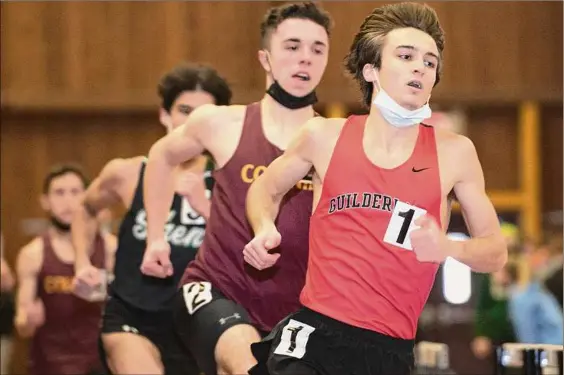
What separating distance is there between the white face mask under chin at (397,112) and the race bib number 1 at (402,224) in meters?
0.32

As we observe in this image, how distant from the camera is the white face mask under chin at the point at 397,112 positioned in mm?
3926

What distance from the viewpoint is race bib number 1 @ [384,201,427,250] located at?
380 cm

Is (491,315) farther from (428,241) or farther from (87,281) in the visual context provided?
(428,241)

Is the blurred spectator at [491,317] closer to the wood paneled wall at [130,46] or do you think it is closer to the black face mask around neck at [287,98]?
the wood paneled wall at [130,46]

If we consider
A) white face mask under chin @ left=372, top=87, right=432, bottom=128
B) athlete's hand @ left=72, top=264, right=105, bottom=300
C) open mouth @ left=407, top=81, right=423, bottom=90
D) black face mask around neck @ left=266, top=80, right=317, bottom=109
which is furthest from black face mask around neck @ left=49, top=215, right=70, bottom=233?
open mouth @ left=407, top=81, right=423, bottom=90

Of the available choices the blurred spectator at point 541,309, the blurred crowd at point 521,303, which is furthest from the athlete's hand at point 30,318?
the blurred spectator at point 541,309

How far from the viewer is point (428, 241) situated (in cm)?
359

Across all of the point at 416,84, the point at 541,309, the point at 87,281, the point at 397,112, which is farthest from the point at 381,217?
the point at 541,309

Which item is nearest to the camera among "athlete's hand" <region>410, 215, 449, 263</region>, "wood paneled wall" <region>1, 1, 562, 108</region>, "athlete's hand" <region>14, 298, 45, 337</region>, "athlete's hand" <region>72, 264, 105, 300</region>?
"athlete's hand" <region>410, 215, 449, 263</region>

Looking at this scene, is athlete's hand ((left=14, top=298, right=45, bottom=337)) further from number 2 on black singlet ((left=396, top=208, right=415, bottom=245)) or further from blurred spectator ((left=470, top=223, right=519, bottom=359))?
number 2 on black singlet ((left=396, top=208, right=415, bottom=245))

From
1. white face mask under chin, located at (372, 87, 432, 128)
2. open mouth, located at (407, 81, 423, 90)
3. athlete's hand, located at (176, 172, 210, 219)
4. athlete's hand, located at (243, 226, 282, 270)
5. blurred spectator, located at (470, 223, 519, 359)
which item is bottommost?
blurred spectator, located at (470, 223, 519, 359)

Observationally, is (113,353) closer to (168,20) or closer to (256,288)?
(256,288)

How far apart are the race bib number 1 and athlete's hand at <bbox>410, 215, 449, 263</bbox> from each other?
0.16m

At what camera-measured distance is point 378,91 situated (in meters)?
4.05
